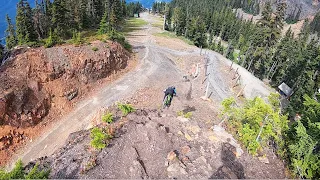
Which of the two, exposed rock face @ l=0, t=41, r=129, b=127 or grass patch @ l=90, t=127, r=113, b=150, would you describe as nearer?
grass patch @ l=90, t=127, r=113, b=150

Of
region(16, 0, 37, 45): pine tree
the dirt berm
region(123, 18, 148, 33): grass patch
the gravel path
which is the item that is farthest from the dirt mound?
region(123, 18, 148, 33): grass patch

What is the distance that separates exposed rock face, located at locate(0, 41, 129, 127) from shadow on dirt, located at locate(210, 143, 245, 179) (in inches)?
722

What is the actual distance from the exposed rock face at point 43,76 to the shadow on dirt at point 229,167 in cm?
1835

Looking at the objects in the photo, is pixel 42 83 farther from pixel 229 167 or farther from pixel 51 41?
pixel 229 167

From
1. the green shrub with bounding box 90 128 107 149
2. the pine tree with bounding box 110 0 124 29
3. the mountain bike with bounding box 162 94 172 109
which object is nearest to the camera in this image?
the green shrub with bounding box 90 128 107 149

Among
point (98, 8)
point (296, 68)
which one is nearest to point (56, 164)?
point (98, 8)

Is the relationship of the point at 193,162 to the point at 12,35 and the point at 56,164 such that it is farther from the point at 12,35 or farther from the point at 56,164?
the point at 12,35

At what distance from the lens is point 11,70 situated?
22.2 m

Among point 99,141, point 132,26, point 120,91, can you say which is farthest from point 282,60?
point 99,141

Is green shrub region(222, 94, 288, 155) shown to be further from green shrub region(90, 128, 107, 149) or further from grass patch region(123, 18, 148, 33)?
grass patch region(123, 18, 148, 33)

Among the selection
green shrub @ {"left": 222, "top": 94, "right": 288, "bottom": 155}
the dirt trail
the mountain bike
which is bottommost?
the dirt trail

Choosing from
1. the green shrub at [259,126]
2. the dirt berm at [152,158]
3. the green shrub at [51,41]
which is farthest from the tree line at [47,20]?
the green shrub at [259,126]

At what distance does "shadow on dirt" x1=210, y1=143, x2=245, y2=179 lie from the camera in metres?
11.6

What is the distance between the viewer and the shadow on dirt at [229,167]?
455 inches
